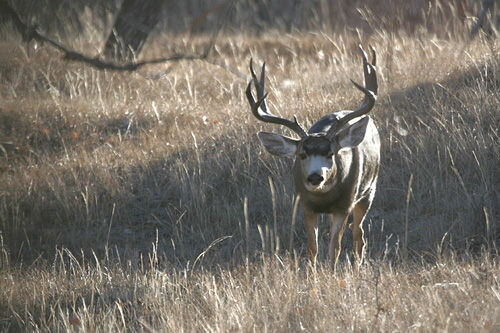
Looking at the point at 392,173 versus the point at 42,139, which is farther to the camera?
the point at 42,139

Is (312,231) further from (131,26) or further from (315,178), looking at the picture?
(131,26)

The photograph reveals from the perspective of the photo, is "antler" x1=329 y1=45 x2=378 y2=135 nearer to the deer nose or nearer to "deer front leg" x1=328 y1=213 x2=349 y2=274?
the deer nose

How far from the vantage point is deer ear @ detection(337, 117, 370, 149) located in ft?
19.2

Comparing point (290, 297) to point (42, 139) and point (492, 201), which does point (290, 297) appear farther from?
point (42, 139)

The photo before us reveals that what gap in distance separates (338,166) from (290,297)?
4.14 feet

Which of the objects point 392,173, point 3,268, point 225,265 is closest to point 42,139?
point 3,268

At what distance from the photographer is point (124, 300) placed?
6023mm

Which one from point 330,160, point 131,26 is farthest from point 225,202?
point 131,26

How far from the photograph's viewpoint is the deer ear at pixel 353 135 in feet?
19.2

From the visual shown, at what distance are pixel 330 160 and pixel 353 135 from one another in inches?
13.8

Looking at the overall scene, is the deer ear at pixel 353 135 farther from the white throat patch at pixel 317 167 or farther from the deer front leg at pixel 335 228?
the deer front leg at pixel 335 228

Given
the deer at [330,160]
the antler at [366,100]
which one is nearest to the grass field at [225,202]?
the deer at [330,160]

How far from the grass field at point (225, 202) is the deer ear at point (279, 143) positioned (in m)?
0.50

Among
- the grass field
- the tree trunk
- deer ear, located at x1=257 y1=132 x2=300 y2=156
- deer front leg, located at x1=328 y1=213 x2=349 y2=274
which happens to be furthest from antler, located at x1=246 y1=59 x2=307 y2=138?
the tree trunk
